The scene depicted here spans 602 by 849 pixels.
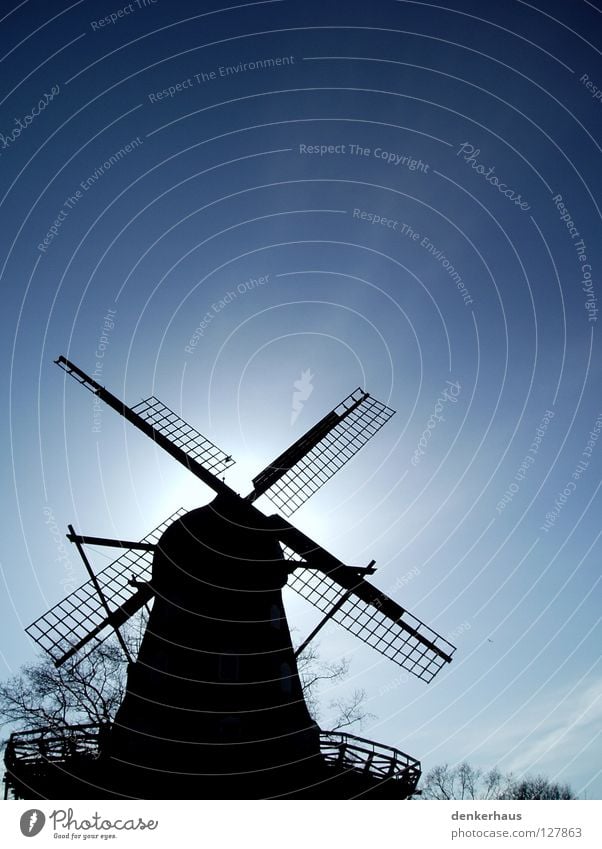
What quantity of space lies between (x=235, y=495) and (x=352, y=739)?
24.6ft

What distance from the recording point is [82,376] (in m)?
17.2

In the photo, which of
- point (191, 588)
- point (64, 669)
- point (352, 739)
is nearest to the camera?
point (352, 739)

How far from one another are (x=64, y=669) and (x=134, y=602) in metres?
7.47

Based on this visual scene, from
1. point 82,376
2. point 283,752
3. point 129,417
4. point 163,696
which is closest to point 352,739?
point 283,752

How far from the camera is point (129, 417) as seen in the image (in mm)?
16859

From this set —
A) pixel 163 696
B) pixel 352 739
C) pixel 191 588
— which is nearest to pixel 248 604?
pixel 191 588

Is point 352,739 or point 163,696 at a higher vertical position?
point 352,739
